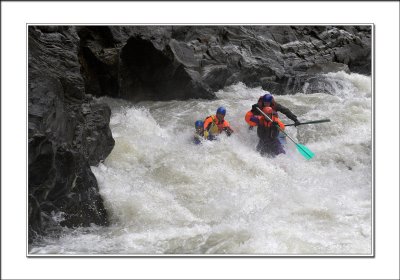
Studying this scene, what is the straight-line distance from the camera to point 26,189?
3602 mm

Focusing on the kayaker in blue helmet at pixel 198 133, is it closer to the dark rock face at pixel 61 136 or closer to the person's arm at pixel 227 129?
the person's arm at pixel 227 129

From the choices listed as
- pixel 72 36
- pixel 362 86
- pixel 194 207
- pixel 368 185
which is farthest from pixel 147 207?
pixel 362 86

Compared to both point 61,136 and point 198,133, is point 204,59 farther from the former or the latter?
point 61,136

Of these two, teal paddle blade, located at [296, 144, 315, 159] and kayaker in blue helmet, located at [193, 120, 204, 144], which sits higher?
kayaker in blue helmet, located at [193, 120, 204, 144]

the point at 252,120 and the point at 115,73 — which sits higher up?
the point at 115,73

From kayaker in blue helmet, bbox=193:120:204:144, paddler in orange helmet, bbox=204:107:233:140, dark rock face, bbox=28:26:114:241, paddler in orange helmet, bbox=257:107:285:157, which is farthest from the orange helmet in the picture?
dark rock face, bbox=28:26:114:241

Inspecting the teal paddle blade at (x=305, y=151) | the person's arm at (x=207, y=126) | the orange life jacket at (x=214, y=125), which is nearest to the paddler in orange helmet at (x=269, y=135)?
the teal paddle blade at (x=305, y=151)

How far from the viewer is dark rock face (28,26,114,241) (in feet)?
12.8

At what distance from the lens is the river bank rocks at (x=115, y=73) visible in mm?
4176

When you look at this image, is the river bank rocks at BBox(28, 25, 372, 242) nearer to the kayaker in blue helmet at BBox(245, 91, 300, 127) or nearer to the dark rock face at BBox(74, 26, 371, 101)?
Answer: the dark rock face at BBox(74, 26, 371, 101)

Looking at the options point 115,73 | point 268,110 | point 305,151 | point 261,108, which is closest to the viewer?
point 305,151

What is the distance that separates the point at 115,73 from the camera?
8.16m

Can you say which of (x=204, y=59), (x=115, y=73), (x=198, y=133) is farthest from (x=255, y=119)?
(x=204, y=59)

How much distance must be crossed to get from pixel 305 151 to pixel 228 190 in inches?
57.3
